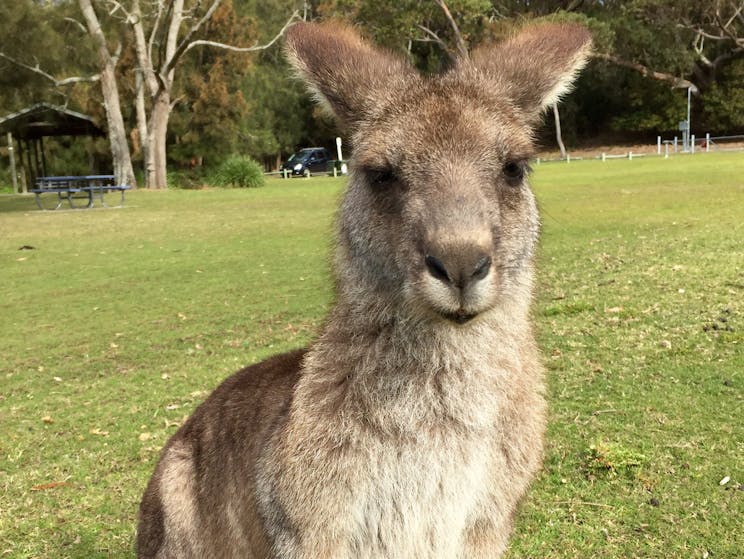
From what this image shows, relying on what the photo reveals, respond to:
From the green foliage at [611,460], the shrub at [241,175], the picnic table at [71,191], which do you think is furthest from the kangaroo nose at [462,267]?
the shrub at [241,175]

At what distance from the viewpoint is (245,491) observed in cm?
246

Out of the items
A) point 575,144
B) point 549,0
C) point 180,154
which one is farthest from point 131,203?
point 575,144

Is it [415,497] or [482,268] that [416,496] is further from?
[482,268]

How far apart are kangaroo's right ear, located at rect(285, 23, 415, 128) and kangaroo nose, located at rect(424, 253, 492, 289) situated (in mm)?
801

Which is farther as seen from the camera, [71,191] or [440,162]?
[71,191]

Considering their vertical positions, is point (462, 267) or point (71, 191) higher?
point (71, 191)

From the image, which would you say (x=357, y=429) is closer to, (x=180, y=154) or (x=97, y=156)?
(x=180, y=154)

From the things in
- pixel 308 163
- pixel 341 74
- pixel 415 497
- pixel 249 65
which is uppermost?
pixel 249 65

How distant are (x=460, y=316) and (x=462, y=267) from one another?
157mm

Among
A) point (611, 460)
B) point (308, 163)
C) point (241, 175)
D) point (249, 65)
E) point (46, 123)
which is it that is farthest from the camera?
point (308, 163)

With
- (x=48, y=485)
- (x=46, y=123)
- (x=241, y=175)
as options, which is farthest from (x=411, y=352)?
(x=241, y=175)

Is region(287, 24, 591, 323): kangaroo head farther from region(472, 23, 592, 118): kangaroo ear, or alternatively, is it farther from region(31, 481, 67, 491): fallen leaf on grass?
region(31, 481, 67, 491): fallen leaf on grass

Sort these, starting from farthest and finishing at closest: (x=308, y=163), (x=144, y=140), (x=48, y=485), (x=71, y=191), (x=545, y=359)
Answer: (x=308, y=163) → (x=144, y=140) → (x=71, y=191) → (x=545, y=359) → (x=48, y=485)

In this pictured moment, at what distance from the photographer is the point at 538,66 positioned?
2.57 meters
